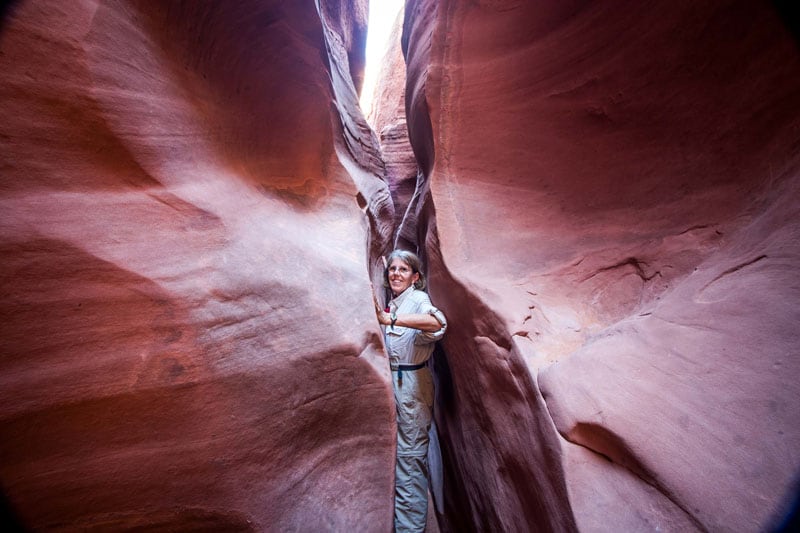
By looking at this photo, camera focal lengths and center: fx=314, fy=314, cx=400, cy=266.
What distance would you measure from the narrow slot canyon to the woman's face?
1.75 feet

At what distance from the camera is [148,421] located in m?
1.42

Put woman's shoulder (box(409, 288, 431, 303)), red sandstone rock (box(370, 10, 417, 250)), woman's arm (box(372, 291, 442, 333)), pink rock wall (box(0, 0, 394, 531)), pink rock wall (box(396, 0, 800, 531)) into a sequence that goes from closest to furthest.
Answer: pink rock wall (box(0, 0, 394, 531)) → pink rock wall (box(396, 0, 800, 531)) → woman's arm (box(372, 291, 442, 333)) → woman's shoulder (box(409, 288, 431, 303)) → red sandstone rock (box(370, 10, 417, 250))

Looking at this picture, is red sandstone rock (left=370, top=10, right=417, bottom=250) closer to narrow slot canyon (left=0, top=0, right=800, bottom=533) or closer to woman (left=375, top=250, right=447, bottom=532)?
woman (left=375, top=250, right=447, bottom=532)

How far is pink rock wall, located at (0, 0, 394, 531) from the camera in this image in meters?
1.29

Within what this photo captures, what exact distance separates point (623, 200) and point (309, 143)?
2.99 metres

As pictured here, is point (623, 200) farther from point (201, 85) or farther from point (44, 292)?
point (44, 292)

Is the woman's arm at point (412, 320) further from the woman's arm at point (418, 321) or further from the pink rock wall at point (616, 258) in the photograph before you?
the pink rock wall at point (616, 258)

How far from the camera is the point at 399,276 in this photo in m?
3.66

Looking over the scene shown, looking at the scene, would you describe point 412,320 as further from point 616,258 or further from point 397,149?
point 397,149

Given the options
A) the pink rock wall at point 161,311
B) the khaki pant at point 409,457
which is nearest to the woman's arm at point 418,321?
the pink rock wall at point 161,311

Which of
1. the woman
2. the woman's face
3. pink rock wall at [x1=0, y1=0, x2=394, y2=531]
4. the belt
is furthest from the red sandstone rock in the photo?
pink rock wall at [x1=0, y1=0, x2=394, y2=531]

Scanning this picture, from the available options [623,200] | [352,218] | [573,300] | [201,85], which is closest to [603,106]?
[623,200]

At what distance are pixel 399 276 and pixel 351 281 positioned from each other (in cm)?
121

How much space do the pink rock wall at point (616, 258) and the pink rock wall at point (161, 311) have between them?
1.10 m
